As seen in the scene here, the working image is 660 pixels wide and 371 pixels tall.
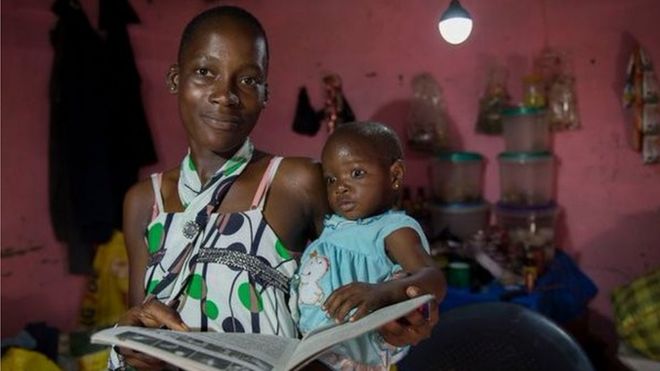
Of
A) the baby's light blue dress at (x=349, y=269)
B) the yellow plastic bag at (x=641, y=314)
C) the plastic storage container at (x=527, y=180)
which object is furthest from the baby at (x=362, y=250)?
the plastic storage container at (x=527, y=180)

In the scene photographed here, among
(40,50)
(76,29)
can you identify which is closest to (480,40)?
(76,29)

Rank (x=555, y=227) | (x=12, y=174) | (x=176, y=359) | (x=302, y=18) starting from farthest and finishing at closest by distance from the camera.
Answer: (x=302, y=18)
(x=555, y=227)
(x=12, y=174)
(x=176, y=359)

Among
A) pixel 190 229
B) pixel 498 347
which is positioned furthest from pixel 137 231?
pixel 498 347

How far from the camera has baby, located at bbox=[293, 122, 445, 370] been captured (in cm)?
73

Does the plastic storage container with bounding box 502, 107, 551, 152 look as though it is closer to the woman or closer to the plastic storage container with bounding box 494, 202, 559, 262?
the plastic storage container with bounding box 494, 202, 559, 262

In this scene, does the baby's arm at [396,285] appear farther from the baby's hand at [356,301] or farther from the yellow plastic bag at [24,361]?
the yellow plastic bag at [24,361]

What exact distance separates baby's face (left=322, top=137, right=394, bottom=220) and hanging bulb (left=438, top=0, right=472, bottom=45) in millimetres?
622

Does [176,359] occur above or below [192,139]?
below

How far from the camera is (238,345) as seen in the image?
71 centimetres

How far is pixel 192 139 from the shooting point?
3.08 feet

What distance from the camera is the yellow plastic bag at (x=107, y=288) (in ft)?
8.28

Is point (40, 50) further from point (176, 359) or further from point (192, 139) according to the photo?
point (176, 359)

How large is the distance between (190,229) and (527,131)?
205cm

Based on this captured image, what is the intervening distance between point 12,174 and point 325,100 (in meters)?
1.49
